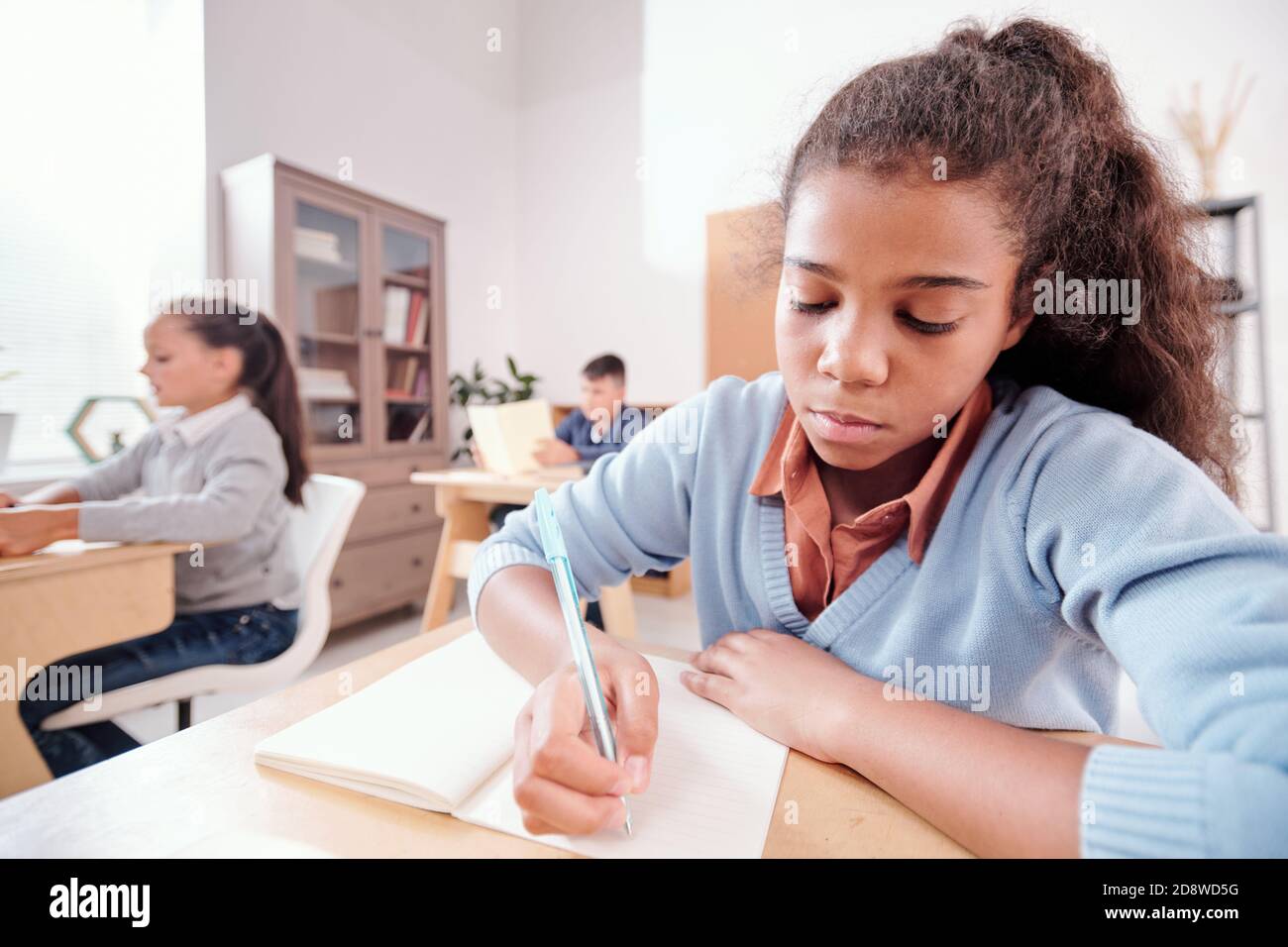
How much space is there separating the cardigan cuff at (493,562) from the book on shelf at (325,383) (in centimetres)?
231

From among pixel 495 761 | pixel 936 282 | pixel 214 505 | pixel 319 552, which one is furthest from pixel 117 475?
pixel 936 282

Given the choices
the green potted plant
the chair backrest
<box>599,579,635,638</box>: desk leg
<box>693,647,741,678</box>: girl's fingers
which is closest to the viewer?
<box>693,647,741,678</box>: girl's fingers

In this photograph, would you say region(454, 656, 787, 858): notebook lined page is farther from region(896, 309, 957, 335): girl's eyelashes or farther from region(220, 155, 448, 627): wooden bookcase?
region(220, 155, 448, 627): wooden bookcase

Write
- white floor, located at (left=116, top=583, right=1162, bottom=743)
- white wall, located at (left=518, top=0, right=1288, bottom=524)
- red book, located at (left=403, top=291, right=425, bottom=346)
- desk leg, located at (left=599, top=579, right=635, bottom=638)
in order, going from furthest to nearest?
red book, located at (left=403, top=291, right=425, bottom=346) → white wall, located at (left=518, top=0, right=1288, bottom=524) → desk leg, located at (left=599, top=579, right=635, bottom=638) → white floor, located at (left=116, top=583, right=1162, bottom=743)

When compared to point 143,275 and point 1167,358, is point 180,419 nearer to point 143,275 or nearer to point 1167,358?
point 143,275

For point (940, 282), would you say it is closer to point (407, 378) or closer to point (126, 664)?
point (126, 664)

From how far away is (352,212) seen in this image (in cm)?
285

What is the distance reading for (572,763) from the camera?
1.30ft

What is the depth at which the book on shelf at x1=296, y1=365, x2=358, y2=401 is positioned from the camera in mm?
2766

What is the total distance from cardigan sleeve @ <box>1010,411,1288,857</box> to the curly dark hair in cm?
12

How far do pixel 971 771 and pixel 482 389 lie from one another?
143 inches

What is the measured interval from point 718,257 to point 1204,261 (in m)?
3.15

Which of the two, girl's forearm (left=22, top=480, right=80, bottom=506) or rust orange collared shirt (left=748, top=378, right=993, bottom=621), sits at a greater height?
rust orange collared shirt (left=748, top=378, right=993, bottom=621)

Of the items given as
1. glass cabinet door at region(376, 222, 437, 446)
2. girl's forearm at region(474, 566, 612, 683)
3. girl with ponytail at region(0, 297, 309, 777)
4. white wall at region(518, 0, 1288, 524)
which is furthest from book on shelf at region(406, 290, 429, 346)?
girl's forearm at region(474, 566, 612, 683)
